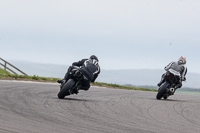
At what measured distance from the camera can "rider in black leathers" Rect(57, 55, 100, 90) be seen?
13.4 metres

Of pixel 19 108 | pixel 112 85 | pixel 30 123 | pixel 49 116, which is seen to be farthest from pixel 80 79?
pixel 112 85

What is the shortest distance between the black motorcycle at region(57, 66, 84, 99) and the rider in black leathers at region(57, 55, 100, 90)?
0.15m

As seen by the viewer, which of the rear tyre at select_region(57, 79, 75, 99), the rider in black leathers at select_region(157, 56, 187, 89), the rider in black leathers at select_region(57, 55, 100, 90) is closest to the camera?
the rear tyre at select_region(57, 79, 75, 99)

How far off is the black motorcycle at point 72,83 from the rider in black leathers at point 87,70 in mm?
147

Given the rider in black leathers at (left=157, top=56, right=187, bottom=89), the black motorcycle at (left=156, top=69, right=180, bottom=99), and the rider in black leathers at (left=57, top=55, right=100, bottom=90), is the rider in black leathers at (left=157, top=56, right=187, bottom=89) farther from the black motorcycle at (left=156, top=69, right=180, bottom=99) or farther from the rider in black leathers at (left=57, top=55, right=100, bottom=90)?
the rider in black leathers at (left=57, top=55, right=100, bottom=90)

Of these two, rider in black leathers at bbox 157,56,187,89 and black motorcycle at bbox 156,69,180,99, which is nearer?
black motorcycle at bbox 156,69,180,99

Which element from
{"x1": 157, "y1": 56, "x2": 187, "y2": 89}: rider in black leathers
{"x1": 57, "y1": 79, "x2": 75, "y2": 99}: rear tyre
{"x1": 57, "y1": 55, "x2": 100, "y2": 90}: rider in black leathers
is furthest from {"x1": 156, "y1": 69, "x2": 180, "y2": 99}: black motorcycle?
{"x1": 57, "y1": 79, "x2": 75, "y2": 99}: rear tyre

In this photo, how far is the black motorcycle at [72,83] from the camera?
12.9m

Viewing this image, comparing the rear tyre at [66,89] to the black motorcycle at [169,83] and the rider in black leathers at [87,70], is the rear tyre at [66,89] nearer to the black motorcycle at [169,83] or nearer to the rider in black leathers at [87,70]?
the rider in black leathers at [87,70]


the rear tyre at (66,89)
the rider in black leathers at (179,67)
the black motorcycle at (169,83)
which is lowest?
the rear tyre at (66,89)

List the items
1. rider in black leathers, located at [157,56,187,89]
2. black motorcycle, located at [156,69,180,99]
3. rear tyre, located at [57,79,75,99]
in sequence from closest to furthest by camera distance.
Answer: rear tyre, located at [57,79,75,99], black motorcycle, located at [156,69,180,99], rider in black leathers, located at [157,56,187,89]

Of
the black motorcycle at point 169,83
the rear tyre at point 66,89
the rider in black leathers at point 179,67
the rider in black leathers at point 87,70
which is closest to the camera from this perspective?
A: the rear tyre at point 66,89

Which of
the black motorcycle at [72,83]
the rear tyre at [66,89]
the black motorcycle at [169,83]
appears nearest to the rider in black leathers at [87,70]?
the black motorcycle at [72,83]

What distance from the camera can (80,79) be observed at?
13297mm
